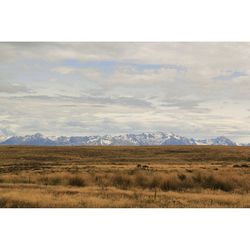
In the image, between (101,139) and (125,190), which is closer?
(125,190)

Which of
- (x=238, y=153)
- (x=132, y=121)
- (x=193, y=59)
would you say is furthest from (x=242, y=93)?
(x=238, y=153)

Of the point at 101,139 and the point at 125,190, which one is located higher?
the point at 125,190

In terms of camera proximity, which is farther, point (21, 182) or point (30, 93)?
point (30, 93)

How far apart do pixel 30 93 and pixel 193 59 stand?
792cm

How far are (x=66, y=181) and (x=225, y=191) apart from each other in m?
6.97

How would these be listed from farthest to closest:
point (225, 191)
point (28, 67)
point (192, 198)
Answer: point (28, 67) → point (225, 191) → point (192, 198)

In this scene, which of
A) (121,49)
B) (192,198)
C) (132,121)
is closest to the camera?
(192,198)

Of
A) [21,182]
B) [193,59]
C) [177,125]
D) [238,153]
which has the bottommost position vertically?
[238,153]

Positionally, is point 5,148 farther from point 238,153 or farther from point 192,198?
point 192,198

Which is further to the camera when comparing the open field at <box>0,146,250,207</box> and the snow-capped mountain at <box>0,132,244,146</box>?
the snow-capped mountain at <box>0,132,244,146</box>

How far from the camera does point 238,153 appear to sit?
52.0 m

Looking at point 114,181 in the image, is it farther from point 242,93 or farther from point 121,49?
point 242,93

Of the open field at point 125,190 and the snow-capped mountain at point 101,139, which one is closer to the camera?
the open field at point 125,190

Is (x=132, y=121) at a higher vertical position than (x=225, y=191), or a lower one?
higher
